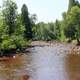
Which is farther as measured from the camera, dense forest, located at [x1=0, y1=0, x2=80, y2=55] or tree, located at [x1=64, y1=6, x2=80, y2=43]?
tree, located at [x1=64, y1=6, x2=80, y2=43]

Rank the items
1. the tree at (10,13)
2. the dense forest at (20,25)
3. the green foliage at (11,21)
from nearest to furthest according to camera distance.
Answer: the dense forest at (20,25) < the green foliage at (11,21) < the tree at (10,13)

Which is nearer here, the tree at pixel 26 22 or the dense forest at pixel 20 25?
the dense forest at pixel 20 25

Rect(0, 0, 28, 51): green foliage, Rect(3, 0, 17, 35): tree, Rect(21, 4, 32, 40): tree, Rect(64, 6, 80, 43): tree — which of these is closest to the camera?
Rect(0, 0, 28, 51): green foliage

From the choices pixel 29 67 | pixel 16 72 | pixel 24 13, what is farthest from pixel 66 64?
pixel 24 13

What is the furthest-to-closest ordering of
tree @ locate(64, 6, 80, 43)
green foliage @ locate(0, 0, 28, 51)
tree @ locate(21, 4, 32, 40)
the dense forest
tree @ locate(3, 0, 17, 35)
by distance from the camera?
tree @ locate(21, 4, 32, 40)
tree @ locate(64, 6, 80, 43)
tree @ locate(3, 0, 17, 35)
green foliage @ locate(0, 0, 28, 51)
the dense forest

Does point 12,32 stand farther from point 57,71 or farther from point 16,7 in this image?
point 57,71

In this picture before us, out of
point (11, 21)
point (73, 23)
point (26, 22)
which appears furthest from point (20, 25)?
point (26, 22)

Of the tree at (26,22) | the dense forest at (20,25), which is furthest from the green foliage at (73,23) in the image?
the tree at (26,22)

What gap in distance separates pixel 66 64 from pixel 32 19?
2479 inches

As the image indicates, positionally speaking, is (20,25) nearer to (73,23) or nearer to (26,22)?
(73,23)

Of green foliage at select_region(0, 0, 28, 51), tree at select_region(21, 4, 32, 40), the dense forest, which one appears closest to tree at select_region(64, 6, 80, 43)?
the dense forest

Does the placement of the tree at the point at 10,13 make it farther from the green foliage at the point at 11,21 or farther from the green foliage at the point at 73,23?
the green foliage at the point at 73,23

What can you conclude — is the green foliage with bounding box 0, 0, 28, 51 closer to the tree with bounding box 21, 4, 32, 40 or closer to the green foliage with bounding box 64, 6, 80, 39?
the green foliage with bounding box 64, 6, 80, 39

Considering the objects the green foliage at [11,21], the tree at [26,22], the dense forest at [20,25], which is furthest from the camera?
the tree at [26,22]
